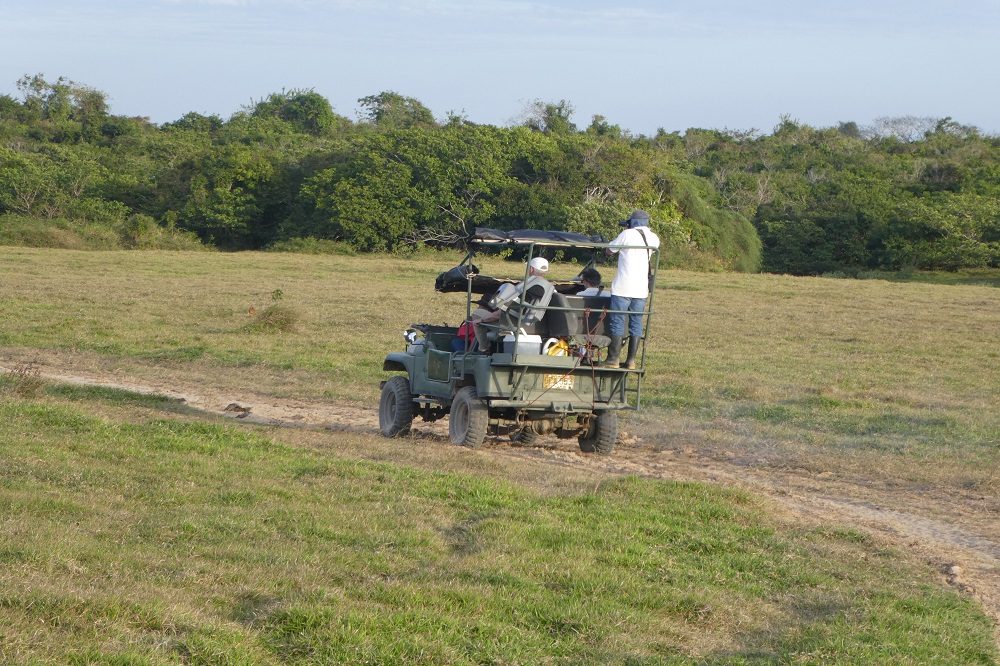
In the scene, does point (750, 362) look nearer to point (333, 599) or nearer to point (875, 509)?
A: point (875, 509)

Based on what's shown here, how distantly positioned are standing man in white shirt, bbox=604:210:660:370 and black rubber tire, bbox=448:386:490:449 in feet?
4.17

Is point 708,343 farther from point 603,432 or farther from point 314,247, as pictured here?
point 314,247

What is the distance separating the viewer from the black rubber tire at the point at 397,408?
11.6m

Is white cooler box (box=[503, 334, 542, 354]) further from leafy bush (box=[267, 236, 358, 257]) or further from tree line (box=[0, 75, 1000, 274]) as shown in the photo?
leafy bush (box=[267, 236, 358, 257])

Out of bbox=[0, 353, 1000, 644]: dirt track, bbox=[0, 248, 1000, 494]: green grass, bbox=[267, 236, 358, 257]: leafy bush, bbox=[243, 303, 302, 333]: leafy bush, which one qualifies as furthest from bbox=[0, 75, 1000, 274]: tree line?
bbox=[0, 353, 1000, 644]: dirt track

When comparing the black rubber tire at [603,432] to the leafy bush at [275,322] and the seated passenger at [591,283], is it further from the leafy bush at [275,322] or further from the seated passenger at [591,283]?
the leafy bush at [275,322]

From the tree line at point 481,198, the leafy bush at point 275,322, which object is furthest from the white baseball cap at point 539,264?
the tree line at point 481,198

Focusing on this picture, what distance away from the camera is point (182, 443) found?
9430 mm

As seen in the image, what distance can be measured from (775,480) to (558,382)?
199cm

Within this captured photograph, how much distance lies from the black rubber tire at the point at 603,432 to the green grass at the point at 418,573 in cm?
210

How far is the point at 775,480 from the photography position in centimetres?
1002

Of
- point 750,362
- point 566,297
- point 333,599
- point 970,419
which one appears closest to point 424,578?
point 333,599

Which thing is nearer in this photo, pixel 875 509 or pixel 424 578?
pixel 424 578

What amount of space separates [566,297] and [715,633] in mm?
5380
